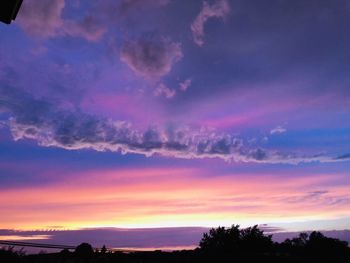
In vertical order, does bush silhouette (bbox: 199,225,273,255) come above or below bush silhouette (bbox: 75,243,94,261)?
above

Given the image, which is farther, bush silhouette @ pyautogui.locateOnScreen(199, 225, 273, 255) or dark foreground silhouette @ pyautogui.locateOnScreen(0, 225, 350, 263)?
bush silhouette @ pyautogui.locateOnScreen(199, 225, 273, 255)

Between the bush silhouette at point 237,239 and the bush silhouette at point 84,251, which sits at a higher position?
the bush silhouette at point 237,239

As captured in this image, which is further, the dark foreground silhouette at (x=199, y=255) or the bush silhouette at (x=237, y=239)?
the bush silhouette at (x=237, y=239)

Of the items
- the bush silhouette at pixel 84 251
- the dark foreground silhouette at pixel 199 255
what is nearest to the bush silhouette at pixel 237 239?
the dark foreground silhouette at pixel 199 255

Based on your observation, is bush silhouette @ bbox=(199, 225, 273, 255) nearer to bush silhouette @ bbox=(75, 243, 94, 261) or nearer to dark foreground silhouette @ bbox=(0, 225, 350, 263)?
dark foreground silhouette @ bbox=(0, 225, 350, 263)

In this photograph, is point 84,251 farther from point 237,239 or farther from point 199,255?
point 237,239

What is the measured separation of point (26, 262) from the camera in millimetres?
17297

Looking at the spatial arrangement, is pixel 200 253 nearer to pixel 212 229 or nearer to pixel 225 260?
pixel 225 260

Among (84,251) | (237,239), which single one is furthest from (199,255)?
(237,239)

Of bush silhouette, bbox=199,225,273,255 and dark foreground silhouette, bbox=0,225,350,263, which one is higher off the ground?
bush silhouette, bbox=199,225,273,255

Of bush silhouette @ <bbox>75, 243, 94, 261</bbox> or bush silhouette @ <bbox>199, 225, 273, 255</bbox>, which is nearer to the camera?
bush silhouette @ <bbox>75, 243, 94, 261</bbox>

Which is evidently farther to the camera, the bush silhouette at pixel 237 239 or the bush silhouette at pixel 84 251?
the bush silhouette at pixel 237 239

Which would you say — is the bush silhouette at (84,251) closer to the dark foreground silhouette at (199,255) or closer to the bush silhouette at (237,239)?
the dark foreground silhouette at (199,255)

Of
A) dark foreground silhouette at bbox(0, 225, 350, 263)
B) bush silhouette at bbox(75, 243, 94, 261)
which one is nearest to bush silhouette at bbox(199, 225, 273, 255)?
dark foreground silhouette at bbox(0, 225, 350, 263)
